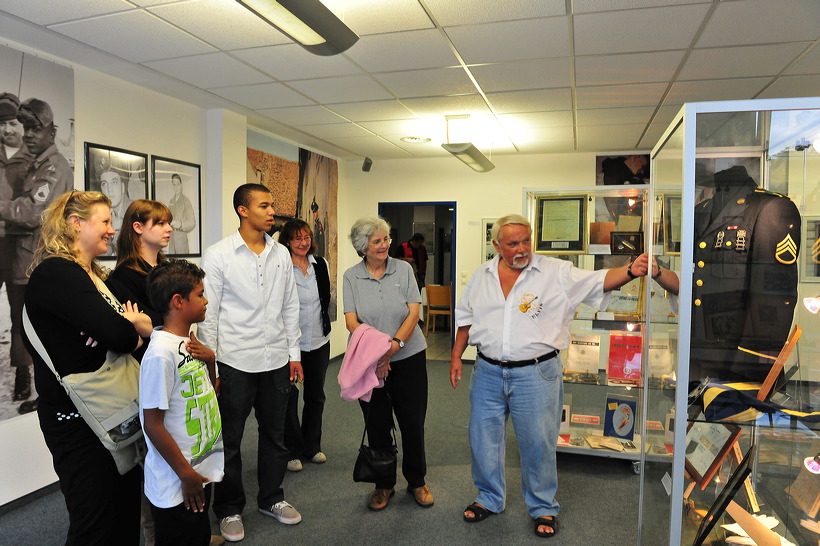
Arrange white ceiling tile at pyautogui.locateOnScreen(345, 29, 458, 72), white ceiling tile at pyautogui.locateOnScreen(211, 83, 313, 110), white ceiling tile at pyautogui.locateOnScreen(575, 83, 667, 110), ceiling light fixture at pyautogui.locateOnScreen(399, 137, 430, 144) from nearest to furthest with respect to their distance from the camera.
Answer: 1. white ceiling tile at pyautogui.locateOnScreen(345, 29, 458, 72)
2. white ceiling tile at pyautogui.locateOnScreen(575, 83, 667, 110)
3. white ceiling tile at pyautogui.locateOnScreen(211, 83, 313, 110)
4. ceiling light fixture at pyautogui.locateOnScreen(399, 137, 430, 144)

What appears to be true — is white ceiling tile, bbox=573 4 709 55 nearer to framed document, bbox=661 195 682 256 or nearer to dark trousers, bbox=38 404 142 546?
framed document, bbox=661 195 682 256

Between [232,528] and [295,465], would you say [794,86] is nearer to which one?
[295,465]

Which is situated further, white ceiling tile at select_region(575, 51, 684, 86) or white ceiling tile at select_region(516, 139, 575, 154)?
white ceiling tile at select_region(516, 139, 575, 154)

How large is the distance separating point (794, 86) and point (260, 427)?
14.4 feet

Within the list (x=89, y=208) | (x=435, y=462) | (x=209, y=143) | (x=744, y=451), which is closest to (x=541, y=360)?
(x=744, y=451)

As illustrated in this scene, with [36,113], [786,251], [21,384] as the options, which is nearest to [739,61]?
[786,251]

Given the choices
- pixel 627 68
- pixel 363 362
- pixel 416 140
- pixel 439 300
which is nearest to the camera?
pixel 363 362

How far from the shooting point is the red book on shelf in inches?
141

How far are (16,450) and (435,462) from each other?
262 centimetres

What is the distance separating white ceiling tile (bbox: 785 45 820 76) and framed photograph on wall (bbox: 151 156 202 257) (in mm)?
4583

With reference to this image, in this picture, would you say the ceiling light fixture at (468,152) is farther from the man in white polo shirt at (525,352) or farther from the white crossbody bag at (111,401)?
the white crossbody bag at (111,401)

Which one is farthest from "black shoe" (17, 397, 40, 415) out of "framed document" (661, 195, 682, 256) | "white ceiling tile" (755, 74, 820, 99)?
"white ceiling tile" (755, 74, 820, 99)

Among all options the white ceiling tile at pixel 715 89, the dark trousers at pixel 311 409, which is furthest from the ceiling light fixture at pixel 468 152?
the dark trousers at pixel 311 409

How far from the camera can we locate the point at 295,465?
357cm
